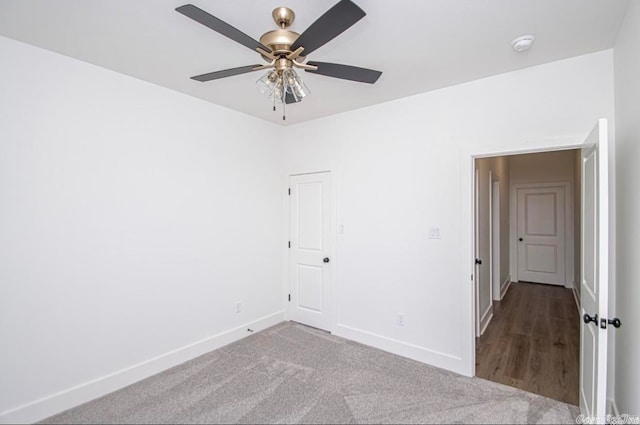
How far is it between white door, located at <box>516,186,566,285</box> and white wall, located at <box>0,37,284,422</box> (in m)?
5.95

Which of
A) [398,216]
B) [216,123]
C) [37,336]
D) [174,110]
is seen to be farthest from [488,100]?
[37,336]

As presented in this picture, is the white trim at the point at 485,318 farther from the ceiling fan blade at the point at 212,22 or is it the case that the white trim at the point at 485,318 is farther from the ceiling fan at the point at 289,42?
the ceiling fan blade at the point at 212,22

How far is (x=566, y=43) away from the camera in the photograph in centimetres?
210

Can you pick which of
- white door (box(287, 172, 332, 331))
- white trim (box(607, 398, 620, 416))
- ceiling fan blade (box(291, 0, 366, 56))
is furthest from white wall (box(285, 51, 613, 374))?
ceiling fan blade (box(291, 0, 366, 56))

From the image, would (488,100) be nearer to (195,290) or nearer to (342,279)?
(342,279)

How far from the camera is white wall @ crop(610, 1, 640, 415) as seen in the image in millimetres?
1639

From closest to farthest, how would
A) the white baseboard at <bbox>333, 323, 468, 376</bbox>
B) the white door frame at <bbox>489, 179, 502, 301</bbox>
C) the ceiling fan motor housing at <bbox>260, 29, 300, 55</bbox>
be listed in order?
the ceiling fan motor housing at <bbox>260, 29, 300, 55</bbox>
the white baseboard at <bbox>333, 323, 468, 376</bbox>
the white door frame at <bbox>489, 179, 502, 301</bbox>

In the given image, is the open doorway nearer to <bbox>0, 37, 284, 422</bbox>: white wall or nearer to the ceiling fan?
the ceiling fan

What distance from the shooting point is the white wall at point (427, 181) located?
2.39m

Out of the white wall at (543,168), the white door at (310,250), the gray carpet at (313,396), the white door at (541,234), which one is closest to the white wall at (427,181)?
the white door at (310,250)

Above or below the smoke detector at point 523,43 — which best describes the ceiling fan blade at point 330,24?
below

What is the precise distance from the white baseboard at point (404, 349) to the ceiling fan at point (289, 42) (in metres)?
2.53

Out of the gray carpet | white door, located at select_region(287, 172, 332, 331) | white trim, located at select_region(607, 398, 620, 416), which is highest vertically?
white door, located at select_region(287, 172, 332, 331)

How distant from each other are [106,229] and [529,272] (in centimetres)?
741
